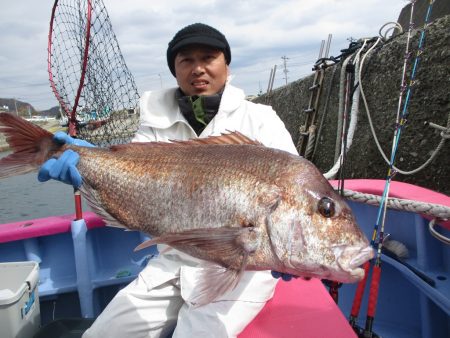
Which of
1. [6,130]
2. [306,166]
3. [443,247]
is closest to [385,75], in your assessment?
[443,247]

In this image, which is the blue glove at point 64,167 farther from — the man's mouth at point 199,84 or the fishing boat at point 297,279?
the man's mouth at point 199,84

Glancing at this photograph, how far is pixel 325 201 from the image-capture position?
1657 mm

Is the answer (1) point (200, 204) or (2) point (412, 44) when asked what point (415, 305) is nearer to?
(1) point (200, 204)

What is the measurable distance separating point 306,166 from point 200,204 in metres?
0.59

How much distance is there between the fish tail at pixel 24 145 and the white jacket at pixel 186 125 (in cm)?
80

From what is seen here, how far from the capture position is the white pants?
2090 millimetres

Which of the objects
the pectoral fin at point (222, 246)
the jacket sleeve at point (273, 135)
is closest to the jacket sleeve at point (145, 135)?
the jacket sleeve at point (273, 135)

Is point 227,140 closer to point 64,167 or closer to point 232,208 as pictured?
point 232,208

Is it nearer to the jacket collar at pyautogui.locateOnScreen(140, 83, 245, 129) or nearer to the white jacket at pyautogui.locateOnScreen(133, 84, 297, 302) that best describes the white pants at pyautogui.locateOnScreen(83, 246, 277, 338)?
the white jacket at pyautogui.locateOnScreen(133, 84, 297, 302)

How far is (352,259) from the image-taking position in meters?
1.57

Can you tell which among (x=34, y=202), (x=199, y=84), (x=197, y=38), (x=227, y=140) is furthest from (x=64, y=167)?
(x=34, y=202)

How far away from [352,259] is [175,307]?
1.43 metres

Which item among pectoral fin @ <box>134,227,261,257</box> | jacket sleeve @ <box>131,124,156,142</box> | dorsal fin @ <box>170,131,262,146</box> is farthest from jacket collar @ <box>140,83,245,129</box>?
pectoral fin @ <box>134,227,261,257</box>

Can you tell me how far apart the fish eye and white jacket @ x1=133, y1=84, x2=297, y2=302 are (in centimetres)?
108
